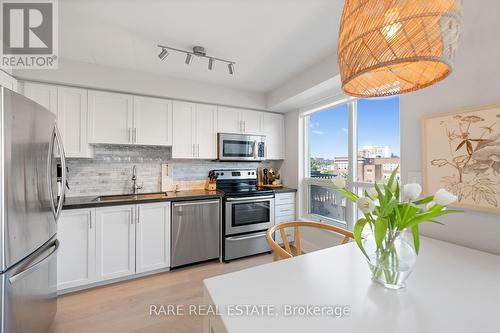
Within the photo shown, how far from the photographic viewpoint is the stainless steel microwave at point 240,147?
10.0ft

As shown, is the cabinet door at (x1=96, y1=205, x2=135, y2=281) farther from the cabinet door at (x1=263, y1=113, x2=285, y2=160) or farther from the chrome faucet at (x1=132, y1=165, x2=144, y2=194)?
the cabinet door at (x1=263, y1=113, x2=285, y2=160)

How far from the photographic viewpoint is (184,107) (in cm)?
288

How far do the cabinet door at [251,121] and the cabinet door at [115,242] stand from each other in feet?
6.35

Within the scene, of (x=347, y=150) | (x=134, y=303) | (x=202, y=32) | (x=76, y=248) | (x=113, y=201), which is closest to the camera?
(x=202, y=32)

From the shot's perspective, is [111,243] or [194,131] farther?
[194,131]

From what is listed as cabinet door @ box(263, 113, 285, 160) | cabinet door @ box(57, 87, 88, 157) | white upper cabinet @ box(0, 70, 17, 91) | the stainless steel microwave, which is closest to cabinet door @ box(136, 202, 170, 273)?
cabinet door @ box(57, 87, 88, 157)

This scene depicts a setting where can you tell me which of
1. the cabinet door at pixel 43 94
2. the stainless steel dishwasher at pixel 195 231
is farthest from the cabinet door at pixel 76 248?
the cabinet door at pixel 43 94

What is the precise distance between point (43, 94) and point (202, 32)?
1.84 metres

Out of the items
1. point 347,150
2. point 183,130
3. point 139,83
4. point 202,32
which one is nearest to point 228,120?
point 183,130

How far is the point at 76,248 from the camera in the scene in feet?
6.89

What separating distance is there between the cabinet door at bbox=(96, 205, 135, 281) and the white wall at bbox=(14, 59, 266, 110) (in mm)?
1424

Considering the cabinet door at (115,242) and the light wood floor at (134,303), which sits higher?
the cabinet door at (115,242)

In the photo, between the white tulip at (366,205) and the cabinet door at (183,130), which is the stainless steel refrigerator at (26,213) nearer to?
the cabinet door at (183,130)

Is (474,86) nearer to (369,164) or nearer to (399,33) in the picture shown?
(399,33)
